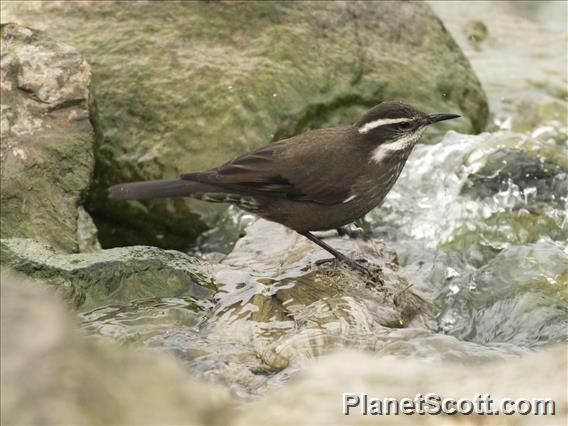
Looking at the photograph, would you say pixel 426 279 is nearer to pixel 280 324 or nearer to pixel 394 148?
pixel 394 148

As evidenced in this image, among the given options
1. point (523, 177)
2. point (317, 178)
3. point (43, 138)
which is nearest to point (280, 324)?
point (317, 178)

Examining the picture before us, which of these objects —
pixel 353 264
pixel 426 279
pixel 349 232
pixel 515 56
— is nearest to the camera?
pixel 353 264

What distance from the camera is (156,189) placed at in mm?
7656

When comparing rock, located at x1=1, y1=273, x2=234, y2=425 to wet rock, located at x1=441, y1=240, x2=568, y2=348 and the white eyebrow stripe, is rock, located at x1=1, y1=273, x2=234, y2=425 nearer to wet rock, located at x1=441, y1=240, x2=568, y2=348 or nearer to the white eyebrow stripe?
the white eyebrow stripe

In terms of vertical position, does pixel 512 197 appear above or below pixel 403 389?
below

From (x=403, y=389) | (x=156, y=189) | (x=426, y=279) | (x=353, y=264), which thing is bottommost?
(x=426, y=279)

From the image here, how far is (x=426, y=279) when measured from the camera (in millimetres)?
8664

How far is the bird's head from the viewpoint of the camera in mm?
7695

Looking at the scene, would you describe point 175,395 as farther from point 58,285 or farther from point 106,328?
point 58,285

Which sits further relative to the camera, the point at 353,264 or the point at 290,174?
the point at 290,174

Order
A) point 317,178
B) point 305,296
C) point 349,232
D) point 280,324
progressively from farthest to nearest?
1. point 349,232
2. point 317,178
3. point 305,296
4. point 280,324

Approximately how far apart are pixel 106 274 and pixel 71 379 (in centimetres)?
350

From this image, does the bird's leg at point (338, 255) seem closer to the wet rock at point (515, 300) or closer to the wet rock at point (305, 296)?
the wet rock at point (305, 296)

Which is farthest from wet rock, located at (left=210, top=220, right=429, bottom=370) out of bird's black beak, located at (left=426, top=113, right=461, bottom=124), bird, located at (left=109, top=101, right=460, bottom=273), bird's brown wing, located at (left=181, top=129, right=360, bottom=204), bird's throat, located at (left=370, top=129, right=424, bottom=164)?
bird's black beak, located at (left=426, top=113, right=461, bottom=124)
